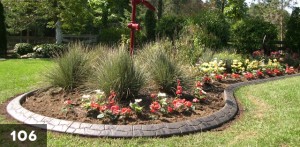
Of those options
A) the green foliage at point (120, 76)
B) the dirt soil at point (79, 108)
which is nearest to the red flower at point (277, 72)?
the dirt soil at point (79, 108)

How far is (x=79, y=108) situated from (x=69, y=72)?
0.98 m

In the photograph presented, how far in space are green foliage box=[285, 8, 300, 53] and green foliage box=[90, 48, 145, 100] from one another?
31.2ft

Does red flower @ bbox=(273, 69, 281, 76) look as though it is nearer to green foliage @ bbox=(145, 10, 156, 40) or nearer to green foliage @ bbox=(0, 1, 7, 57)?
green foliage @ bbox=(145, 10, 156, 40)

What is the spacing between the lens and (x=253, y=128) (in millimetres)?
4051

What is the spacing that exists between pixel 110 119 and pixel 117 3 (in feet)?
67.5

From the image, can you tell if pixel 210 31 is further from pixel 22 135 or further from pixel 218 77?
pixel 22 135

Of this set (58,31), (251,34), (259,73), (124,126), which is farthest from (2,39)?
(124,126)

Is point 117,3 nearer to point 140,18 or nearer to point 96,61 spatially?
point 140,18

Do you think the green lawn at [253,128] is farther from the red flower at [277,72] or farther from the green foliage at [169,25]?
the green foliage at [169,25]

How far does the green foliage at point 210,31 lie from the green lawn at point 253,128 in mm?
4334

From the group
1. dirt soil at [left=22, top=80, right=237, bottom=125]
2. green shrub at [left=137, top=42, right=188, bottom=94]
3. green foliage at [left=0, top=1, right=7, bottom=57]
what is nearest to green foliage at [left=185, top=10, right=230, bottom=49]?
green shrub at [left=137, top=42, right=188, bottom=94]

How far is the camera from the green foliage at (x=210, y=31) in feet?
34.6

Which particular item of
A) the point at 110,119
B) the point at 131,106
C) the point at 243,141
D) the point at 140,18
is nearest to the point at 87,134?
the point at 110,119

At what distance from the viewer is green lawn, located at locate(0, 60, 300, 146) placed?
11.5 ft
